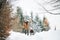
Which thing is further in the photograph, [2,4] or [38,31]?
[2,4]

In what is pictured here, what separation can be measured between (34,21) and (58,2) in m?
0.34

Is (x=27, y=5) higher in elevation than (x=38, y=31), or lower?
higher

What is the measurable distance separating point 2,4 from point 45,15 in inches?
21.4

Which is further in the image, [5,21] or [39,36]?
[5,21]

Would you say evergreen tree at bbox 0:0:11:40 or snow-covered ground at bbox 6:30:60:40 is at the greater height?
evergreen tree at bbox 0:0:11:40

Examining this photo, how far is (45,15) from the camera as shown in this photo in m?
1.85

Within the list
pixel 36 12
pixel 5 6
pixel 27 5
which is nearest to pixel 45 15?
pixel 36 12

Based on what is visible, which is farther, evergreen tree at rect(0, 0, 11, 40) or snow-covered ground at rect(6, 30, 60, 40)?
evergreen tree at rect(0, 0, 11, 40)

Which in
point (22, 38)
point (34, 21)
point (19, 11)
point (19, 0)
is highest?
point (19, 0)

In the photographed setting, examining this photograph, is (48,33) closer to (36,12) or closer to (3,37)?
(36,12)

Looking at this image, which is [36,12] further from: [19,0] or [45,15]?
[19,0]

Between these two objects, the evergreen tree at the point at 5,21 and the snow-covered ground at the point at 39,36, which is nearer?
the snow-covered ground at the point at 39,36

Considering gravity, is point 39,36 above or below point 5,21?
below

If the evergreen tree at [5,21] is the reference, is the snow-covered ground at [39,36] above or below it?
below
